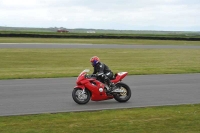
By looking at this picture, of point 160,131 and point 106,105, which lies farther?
point 106,105

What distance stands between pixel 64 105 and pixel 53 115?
1.56 metres

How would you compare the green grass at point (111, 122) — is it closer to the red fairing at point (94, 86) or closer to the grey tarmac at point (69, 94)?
the grey tarmac at point (69, 94)

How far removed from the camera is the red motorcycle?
12016 millimetres

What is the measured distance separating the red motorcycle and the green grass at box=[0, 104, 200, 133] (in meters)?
1.45

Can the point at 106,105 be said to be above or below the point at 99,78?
below

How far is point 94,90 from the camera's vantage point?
12172 millimetres

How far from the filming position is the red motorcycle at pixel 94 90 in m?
12.0

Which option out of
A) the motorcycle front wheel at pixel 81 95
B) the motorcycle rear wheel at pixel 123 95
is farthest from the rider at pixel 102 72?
the motorcycle front wheel at pixel 81 95

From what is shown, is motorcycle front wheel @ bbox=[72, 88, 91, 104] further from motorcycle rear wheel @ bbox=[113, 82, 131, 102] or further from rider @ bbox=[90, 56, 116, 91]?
motorcycle rear wheel @ bbox=[113, 82, 131, 102]

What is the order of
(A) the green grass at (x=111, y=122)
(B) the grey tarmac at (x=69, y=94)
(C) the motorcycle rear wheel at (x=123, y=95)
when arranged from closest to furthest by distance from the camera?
(A) the green grass at (x=111, y=122), (B) the grey tarmac at (x=69, y=94), (C) the motorcycle rear wheel at (x=123, y=95)

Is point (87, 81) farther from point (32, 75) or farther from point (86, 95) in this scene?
point (32, 75)

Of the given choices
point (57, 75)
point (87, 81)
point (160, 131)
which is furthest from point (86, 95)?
point (57, 75)

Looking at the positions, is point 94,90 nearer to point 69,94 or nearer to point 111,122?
point 69,94

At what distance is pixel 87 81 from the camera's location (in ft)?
39.4
